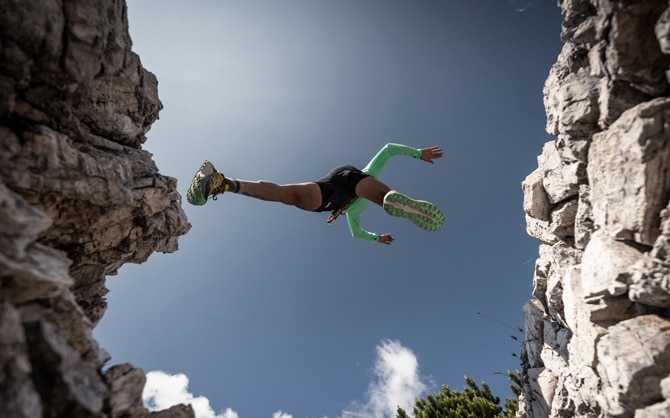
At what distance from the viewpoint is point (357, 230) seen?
9.44 metres

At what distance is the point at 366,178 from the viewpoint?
6.99 m

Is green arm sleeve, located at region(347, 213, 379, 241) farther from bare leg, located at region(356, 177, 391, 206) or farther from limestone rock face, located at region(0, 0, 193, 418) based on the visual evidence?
limestone rock face, located at region(0, 0, 193, 418)

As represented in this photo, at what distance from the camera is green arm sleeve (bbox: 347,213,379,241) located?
9.31 m

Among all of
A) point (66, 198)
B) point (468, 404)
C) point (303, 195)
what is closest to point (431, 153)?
point (303, 195)

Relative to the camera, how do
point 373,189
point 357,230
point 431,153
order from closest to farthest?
1. point 373,189
2. point 431,153
3. point 357,230

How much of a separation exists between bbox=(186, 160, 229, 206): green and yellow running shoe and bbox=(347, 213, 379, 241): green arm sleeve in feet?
13.6

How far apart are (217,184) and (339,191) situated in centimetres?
268

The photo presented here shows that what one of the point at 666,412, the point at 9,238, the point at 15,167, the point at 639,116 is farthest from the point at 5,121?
the point at 666,412

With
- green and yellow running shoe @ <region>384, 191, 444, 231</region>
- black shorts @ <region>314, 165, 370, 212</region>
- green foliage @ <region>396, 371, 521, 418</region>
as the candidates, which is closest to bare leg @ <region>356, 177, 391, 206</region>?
black shorts @ <region>314, 165, 370, 212</region>

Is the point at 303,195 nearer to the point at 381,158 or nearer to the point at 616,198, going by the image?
the point at 381,158

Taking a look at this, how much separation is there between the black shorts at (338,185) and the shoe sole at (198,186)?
2.38 meters

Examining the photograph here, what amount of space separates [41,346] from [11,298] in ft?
1.88

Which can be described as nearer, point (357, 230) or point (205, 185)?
point (205, 185)

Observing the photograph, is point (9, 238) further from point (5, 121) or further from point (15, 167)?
point (5, 121)
